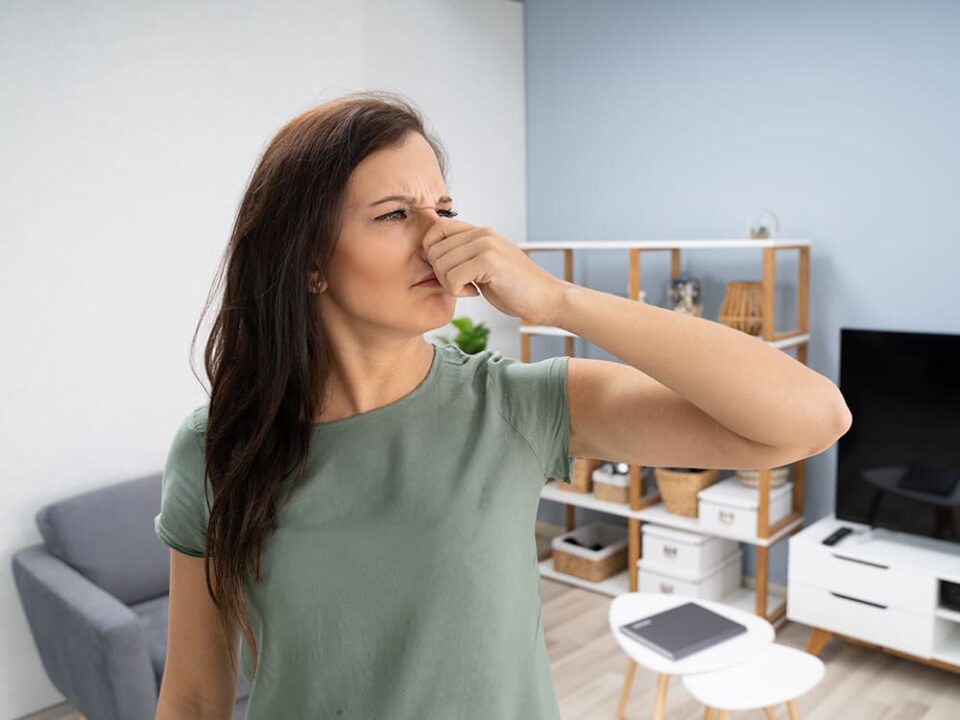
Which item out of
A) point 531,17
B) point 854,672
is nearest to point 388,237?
point 854,672

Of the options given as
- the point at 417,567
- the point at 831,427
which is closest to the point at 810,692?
the point at 831,427

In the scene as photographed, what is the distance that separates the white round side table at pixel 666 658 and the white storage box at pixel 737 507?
75 cm

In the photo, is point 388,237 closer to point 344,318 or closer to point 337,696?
point 344,318

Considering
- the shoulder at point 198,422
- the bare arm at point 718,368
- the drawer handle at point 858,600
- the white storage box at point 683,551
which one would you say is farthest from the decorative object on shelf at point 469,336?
the bare arm at point 718,368

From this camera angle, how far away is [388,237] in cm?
95

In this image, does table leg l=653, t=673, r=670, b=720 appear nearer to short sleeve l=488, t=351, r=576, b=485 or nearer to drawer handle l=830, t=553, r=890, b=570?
drawer handle l=830, t=553, r=890, b=570

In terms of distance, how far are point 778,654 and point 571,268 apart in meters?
2.18

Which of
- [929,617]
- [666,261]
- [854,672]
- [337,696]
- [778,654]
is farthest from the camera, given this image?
[666,261]

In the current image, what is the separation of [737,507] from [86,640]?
230 centimetres

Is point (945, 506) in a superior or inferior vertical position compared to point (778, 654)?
superior

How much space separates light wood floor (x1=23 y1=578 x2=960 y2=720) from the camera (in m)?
2.92

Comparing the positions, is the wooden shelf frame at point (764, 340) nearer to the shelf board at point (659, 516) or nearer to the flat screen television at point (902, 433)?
the shelf board at point (659, 516)

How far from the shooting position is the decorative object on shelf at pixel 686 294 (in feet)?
12.3

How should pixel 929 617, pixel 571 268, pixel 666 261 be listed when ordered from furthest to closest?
1. pixel 571 268
2. pixel 666 261
3. pixel 929 617
